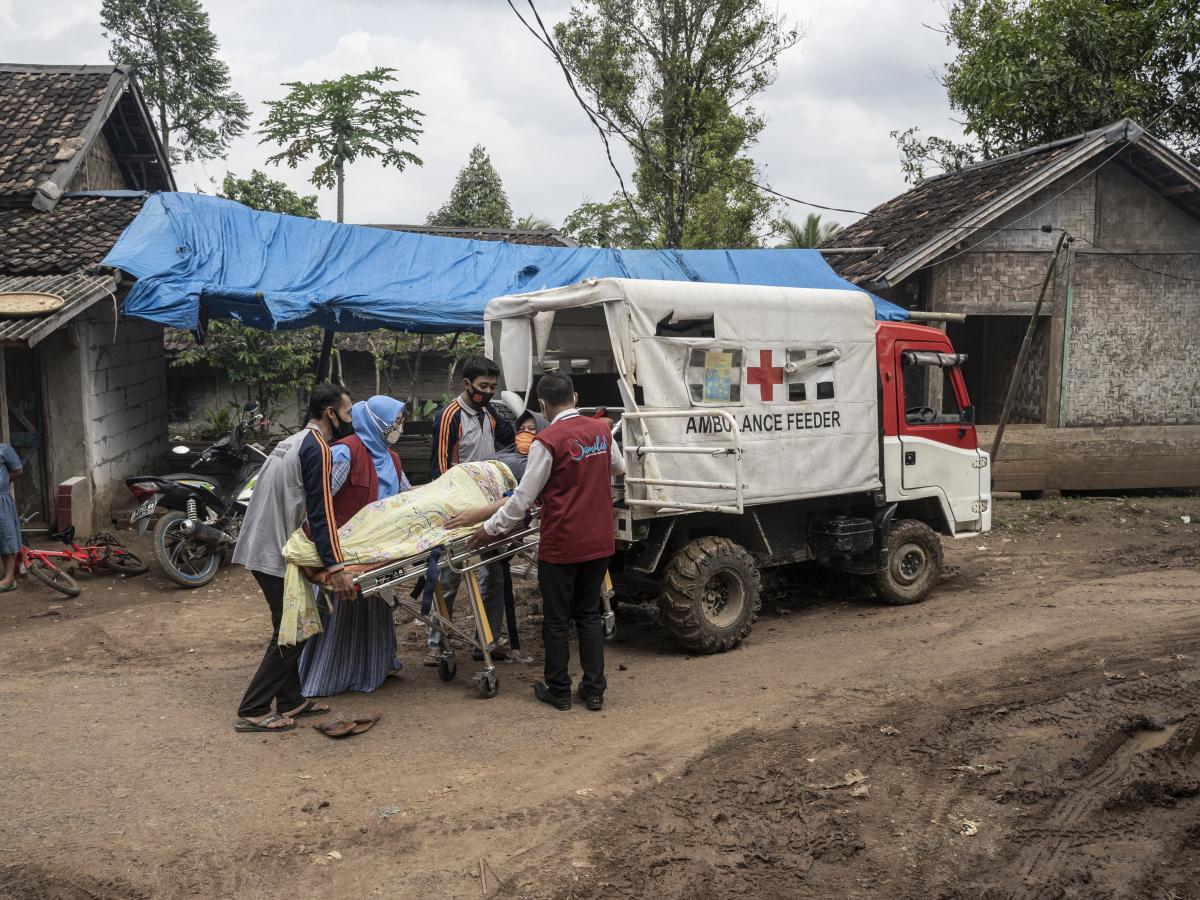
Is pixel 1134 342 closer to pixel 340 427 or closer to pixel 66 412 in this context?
pixel 340 427

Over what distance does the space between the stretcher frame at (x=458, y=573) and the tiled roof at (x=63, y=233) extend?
6574 millimetres

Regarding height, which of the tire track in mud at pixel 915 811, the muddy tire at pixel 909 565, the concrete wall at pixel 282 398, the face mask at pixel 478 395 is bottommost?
the tire track in mud at pixel 915 811

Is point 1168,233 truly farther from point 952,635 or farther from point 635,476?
point 635,476

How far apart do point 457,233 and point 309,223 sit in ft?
21.5

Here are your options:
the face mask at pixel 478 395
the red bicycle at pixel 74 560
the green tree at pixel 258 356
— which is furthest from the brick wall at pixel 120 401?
the face mask at pixel 478 395

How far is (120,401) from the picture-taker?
474 inches

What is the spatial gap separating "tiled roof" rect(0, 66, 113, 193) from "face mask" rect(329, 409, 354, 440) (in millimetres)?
8132

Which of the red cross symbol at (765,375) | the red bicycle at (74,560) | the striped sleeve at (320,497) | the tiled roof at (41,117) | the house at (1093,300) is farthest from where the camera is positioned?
the house at (1093,300)

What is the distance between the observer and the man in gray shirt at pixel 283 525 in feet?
17.9

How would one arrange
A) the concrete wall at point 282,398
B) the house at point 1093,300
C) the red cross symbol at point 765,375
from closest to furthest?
the red cross symbol at point 765,375, the house at point 1093,300, the concrete wall at point 282,398

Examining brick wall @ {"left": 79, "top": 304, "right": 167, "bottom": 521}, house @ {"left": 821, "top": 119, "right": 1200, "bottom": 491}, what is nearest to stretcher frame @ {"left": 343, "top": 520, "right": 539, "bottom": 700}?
brick wall @ {"left": 79, "top": 304, "right": 167, "bottom": 521}

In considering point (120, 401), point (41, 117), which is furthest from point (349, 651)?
point (41, 117)

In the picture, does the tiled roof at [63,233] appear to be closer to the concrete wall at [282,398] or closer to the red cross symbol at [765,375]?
the concrete wall at [282,398]

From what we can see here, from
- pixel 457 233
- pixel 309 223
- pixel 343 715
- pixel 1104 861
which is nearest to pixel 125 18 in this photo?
pixel 457 233
